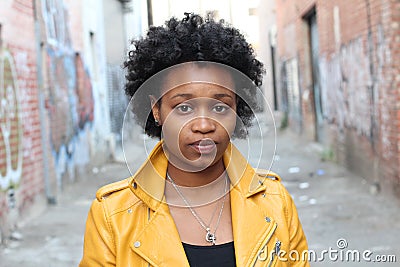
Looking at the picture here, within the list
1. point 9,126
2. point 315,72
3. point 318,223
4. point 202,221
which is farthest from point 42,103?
point 315,72

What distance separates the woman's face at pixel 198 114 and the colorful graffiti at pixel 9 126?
5.04m

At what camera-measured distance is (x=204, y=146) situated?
6.41 ft

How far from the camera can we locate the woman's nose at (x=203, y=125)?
195cm

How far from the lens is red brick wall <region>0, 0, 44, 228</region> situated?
6.91 metres

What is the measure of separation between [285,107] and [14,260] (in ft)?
47.9

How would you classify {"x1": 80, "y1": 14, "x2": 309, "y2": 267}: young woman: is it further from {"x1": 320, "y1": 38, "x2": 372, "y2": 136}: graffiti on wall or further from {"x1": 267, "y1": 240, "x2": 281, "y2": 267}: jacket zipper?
{"x1": 320, "y1": 38, "x2": 372, "y2": 136}: graffiti on wall

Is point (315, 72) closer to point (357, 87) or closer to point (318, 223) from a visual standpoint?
point (357, 87)

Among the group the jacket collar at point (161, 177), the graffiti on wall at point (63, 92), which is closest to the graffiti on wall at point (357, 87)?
the graffiti on wall at point (63, 92)

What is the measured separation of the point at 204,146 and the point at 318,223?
16.9ft

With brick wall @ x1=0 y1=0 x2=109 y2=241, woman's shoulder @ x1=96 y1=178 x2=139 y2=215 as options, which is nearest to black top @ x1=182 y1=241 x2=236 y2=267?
woman's shoulder @ x1=96 y1=178 x2=139 y2=215

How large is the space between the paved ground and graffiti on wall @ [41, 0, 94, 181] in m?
0.64

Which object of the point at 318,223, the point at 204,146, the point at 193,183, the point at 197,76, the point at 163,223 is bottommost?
the point at 318,223

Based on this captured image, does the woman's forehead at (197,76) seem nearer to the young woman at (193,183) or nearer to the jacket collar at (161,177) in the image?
the young woman at (193,183)

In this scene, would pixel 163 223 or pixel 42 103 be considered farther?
pixel 42 103
